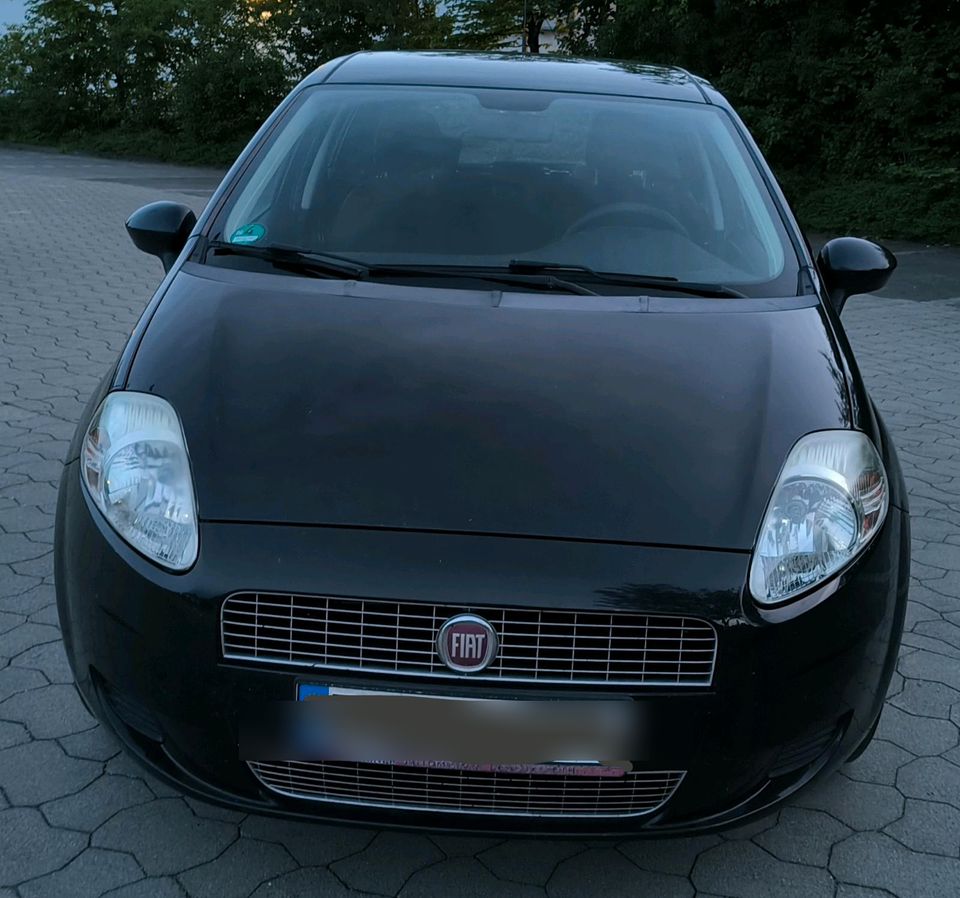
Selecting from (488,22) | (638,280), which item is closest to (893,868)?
(638,280)

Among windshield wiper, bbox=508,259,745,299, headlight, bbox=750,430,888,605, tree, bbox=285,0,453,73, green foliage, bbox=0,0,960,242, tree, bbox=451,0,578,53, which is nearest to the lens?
headlight, bbox=750,430,888,605

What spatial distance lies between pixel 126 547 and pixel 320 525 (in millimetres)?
374

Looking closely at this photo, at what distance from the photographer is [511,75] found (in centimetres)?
362

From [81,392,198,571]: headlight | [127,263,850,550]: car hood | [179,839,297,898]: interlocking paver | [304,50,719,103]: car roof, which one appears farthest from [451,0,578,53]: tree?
[179,839,297,898]: interlocking paver

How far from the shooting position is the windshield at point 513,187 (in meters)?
2.97

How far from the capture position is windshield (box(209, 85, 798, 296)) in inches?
117

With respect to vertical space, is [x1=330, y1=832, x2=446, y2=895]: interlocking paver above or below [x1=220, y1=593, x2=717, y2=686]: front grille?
below

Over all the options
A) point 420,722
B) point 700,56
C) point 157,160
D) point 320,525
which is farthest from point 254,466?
point 157,160

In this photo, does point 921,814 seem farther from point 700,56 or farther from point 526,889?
point 700,56

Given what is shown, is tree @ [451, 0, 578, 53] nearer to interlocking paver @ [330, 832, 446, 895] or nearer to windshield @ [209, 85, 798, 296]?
windshield @ [209, 85, 798, 296]

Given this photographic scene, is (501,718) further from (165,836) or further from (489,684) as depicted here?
(165,836)

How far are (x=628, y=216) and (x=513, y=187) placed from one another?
13.1 inches

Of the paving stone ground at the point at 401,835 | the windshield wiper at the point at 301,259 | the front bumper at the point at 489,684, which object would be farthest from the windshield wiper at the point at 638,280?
the paving stone ground at the point at 401,835

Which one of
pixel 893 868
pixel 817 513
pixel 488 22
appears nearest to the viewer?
pixel 817 513
